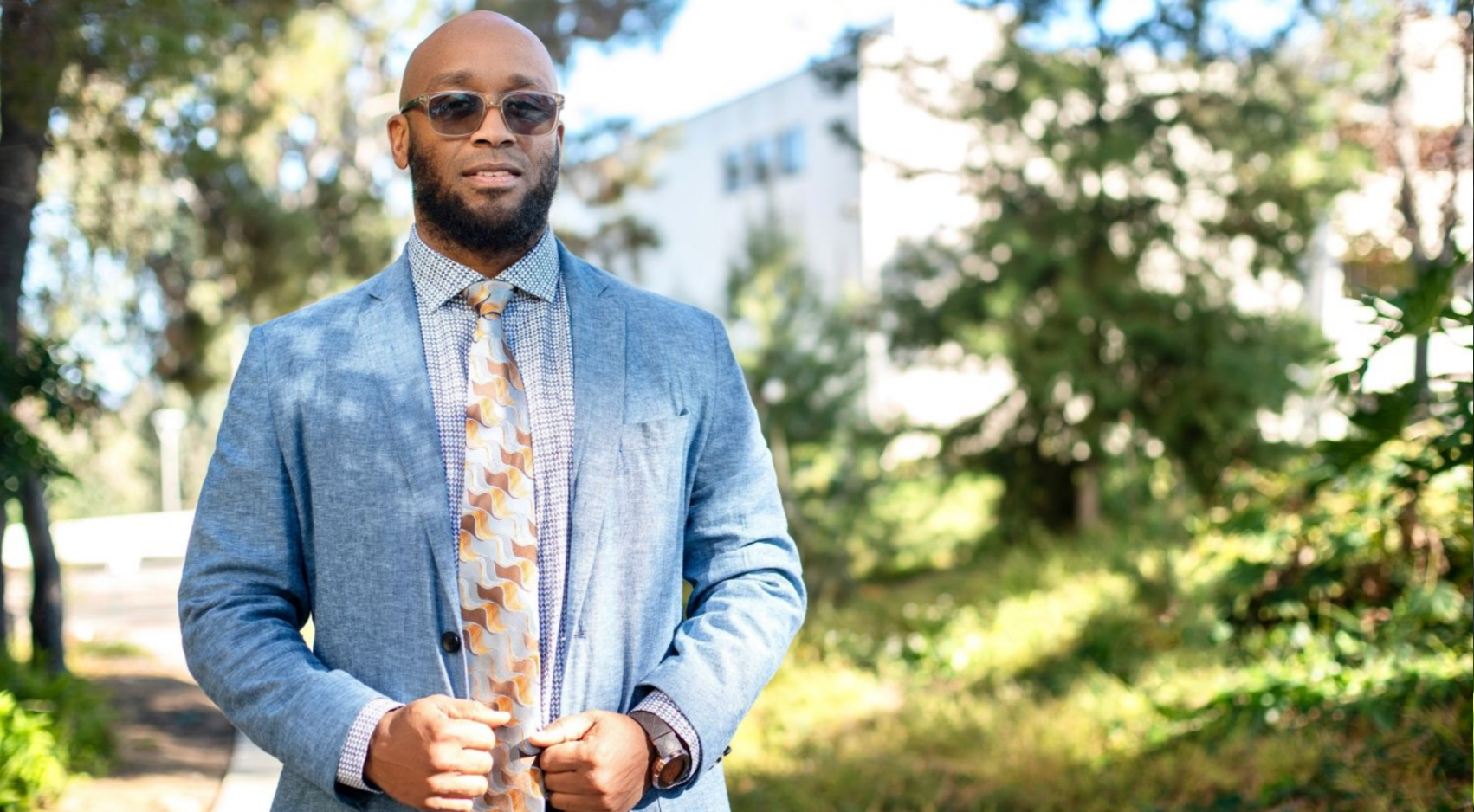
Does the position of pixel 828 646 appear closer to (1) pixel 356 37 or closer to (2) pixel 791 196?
(1) pixel 356 37

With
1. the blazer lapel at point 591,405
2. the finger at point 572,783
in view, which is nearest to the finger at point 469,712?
the finger at point 572,783

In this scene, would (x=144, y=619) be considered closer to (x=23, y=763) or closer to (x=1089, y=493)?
(x=1089, y=493)

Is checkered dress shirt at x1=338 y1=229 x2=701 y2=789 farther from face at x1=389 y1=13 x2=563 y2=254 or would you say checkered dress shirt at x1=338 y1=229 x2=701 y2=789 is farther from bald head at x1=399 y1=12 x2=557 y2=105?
bald head at x1=399 y1=12 x2=557 y2=105

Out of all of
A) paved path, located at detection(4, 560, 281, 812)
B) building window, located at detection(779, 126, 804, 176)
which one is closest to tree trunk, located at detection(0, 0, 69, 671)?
paved path, located at detection(4, 560, 281, 812)

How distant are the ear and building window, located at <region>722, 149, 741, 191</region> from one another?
25784 millimetres

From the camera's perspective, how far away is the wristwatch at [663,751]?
1809mm

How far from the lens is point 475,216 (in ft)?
6.61

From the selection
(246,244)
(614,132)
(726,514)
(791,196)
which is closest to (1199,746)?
(726,514)

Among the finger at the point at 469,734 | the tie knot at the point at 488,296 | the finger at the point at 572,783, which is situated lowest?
the finger at the point at 572,783

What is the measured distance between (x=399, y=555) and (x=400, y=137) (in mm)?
689

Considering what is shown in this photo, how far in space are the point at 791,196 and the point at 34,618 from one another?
1872cm

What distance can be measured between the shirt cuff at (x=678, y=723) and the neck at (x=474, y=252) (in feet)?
2.30

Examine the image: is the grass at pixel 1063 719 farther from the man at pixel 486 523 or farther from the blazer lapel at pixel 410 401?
the blazer lapel at pixel 410 401

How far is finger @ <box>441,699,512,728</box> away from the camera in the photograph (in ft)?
5.59
